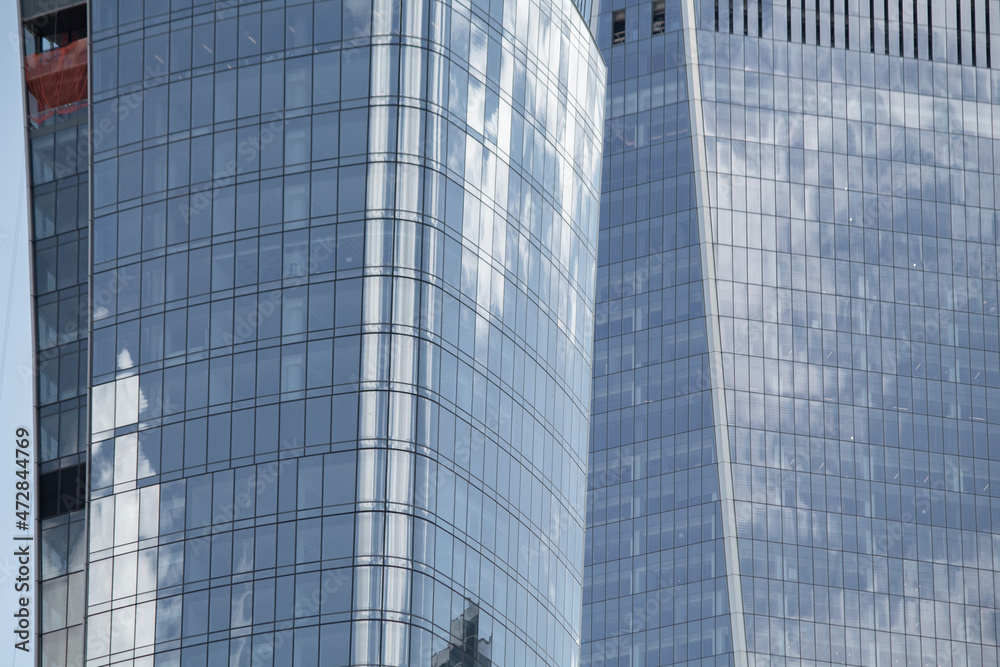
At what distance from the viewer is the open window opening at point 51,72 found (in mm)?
122688

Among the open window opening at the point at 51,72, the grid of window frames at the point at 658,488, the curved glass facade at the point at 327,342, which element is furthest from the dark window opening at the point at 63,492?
the grid of window frames at the point at 658,488

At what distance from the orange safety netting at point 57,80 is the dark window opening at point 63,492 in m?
21.3

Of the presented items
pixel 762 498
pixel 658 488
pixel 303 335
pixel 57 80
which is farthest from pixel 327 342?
pixel 762 498

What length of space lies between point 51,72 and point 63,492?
25.0m

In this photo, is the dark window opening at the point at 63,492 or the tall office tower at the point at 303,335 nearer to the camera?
the tall office tower at the point at 303,335

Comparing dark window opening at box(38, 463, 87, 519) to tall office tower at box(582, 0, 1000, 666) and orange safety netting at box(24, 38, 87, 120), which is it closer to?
orange safety netting at box(24, 38, 87, 120)

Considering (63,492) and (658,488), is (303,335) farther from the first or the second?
(658,488)

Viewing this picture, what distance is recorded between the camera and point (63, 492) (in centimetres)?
11625

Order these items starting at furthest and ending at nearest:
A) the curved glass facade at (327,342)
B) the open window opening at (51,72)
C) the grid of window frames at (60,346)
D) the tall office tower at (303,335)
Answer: the open window opening at (51,72), the grid of window frames at (60,346), the tall office tower at (303,335), the curved glass facade at (327,342)

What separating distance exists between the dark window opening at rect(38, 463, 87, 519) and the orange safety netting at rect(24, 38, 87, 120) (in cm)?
2129

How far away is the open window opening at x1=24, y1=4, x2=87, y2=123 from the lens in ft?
403

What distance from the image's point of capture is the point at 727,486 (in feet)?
629

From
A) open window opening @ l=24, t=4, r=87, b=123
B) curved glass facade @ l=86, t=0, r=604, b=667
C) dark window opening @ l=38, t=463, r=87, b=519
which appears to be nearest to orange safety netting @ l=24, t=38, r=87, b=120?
open window opening @ l=24, t=4, r=87, b=123

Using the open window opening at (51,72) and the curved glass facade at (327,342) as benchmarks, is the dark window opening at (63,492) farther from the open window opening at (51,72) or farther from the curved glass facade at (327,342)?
the open window opening at (51,72)
